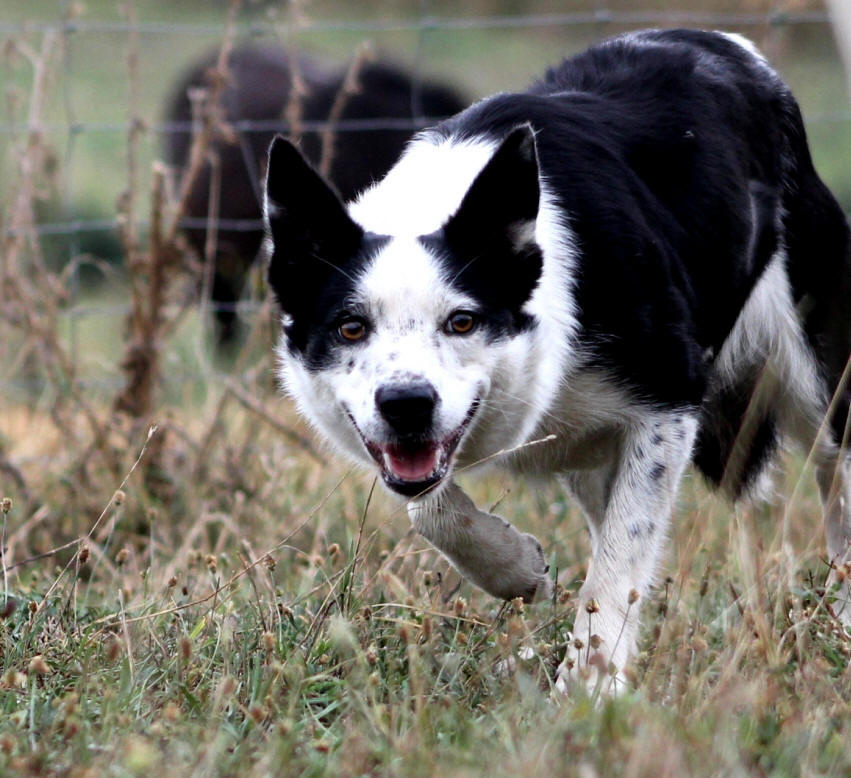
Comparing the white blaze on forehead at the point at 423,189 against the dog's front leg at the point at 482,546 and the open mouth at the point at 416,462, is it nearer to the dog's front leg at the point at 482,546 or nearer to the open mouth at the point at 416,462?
the open mouth at the point at 416,462

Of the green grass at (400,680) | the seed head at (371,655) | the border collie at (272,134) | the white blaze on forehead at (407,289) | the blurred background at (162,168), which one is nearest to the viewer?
the green grass at (400,680)

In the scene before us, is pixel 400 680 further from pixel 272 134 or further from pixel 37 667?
pixel 272 134

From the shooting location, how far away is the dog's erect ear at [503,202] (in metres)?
3.30

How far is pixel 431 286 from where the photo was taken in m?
3.30

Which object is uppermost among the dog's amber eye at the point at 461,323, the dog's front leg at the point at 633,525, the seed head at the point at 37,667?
the dog's amber eye at the point at 461,323

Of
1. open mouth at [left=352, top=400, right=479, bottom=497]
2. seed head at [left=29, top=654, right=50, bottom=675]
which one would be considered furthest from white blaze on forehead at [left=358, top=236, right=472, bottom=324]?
seed head at [left=29, top=654, right=50, bottom=675]

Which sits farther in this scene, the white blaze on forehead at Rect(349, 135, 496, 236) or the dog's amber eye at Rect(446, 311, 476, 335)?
the white blaze on forehead at Rect(349, 135, 496, 236)

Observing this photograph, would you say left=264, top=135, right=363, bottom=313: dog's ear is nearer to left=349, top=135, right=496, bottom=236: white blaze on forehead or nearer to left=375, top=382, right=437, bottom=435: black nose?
left=349, top=135, right=496, bottom=236: white blaze on forehead

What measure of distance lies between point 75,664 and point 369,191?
5.00 ft

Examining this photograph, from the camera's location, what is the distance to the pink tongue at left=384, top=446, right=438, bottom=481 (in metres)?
3.32

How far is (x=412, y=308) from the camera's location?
10.8 feet

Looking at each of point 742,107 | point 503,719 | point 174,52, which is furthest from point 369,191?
point 174,52

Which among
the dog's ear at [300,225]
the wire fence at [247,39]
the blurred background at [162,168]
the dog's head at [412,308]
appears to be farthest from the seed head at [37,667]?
the wire fence at [247,39]

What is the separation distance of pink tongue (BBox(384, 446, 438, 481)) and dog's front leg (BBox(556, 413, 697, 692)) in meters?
0.50
